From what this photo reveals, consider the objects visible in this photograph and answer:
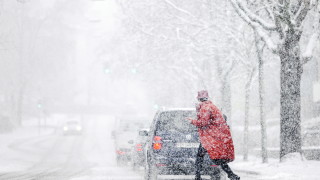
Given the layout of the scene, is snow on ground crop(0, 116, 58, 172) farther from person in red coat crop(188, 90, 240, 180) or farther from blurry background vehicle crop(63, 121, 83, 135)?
person in red coat crop(188, 90, 240, 180)

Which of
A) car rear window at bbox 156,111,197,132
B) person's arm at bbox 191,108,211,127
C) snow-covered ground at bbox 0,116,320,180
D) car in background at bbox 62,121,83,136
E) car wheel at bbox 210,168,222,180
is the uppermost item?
person's arm at bbox 191,108,211,127

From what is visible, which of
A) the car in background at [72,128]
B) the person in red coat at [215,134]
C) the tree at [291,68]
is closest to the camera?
the person in red coat at [215,134]

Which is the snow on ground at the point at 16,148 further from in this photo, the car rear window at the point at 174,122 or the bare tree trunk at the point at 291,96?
the car rear window at the point at 174,122

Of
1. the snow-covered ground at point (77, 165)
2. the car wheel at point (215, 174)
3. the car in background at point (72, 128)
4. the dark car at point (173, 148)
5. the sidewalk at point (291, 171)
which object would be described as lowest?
the car in background at point (72, 128)

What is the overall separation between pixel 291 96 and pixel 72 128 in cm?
4337

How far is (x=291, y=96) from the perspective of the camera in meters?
18.0

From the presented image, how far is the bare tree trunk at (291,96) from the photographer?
58.9ft

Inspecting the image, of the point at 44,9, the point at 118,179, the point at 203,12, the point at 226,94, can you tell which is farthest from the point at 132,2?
the point at 44,9

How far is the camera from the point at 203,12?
3103 centimetres

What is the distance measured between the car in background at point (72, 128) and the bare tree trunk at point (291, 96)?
140ft

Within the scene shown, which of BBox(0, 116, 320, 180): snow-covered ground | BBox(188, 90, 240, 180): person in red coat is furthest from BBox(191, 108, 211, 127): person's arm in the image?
BBox(0, 116, 320, 180): snow-covered ground

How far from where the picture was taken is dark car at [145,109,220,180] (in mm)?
13289

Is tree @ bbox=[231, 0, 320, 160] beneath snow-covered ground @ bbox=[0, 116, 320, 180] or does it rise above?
above

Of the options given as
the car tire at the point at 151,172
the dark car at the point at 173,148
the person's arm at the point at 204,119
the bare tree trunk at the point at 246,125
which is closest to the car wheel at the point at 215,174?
the dark car at the point at 173,148
